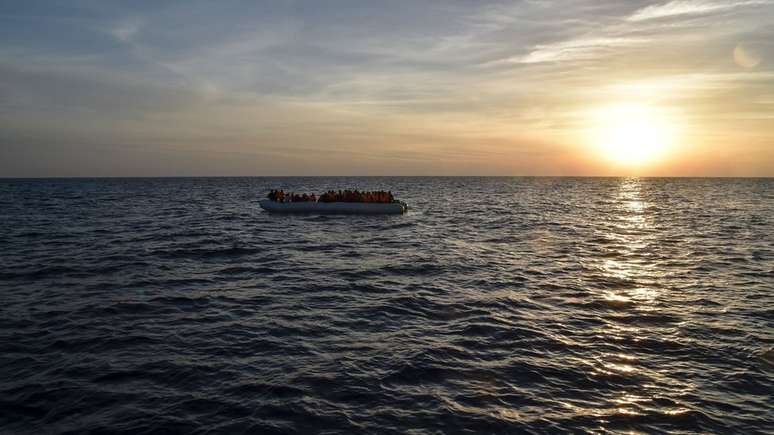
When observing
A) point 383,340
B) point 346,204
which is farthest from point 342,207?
point 383,340

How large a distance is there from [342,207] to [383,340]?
112ft

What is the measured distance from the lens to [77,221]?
42.2m

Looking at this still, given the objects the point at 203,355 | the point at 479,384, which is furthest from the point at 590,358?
the point at 203,355

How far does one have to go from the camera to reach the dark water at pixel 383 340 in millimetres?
9000

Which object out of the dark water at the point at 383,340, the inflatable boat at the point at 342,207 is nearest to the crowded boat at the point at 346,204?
the inflatable boat at the point at 342,207

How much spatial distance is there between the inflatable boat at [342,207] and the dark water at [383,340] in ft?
63.2

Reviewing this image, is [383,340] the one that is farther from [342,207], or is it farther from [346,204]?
[342,207]

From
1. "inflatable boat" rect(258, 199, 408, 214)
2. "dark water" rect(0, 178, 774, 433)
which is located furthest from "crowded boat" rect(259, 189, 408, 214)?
"dark water" rect(0, 178, 774, 433)

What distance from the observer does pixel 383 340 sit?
42.2 feet

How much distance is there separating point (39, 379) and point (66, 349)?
1.90 metres

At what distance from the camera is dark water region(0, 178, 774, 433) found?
9.00 metres

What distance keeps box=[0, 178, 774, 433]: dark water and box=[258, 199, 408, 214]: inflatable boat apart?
1925 centimetres

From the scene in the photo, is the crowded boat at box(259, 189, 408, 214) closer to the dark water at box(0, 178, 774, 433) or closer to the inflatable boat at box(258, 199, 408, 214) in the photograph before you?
Answer: the inflatable boat at box(258, 199, 408, 214)

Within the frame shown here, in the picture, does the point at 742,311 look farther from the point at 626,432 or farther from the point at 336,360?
the point at 336,360
